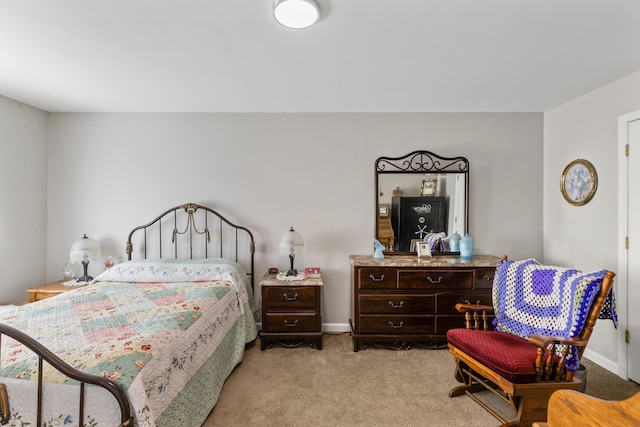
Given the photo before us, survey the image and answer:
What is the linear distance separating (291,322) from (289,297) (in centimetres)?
25

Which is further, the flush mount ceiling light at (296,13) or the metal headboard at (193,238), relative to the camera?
the metal headboard at (193,238)

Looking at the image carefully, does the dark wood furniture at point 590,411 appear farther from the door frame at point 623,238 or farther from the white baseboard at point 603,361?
the white baseboard at point 603,361

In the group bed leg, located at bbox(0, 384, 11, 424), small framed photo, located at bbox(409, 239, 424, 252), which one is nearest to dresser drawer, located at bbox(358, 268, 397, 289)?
small framed photo, located at bbox(409, 239, 424, 252)

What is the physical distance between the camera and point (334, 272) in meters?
3.64

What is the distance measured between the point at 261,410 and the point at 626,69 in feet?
12.6

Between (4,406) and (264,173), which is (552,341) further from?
(264,173)

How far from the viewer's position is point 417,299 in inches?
122

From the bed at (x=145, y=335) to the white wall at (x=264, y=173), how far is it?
293 mm

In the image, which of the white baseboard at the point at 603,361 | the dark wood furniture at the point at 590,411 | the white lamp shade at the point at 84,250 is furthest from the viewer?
the white lamp shade at the point at 84,250

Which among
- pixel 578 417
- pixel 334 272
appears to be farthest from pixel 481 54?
pixel 334 272

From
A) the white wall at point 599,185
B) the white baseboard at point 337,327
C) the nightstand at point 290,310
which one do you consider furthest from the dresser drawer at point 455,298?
the nightstand at point 290,310

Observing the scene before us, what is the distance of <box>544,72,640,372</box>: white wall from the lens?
8.98ft

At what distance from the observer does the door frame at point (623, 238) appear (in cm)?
261

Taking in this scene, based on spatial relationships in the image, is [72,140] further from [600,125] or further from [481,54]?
[600,125]
